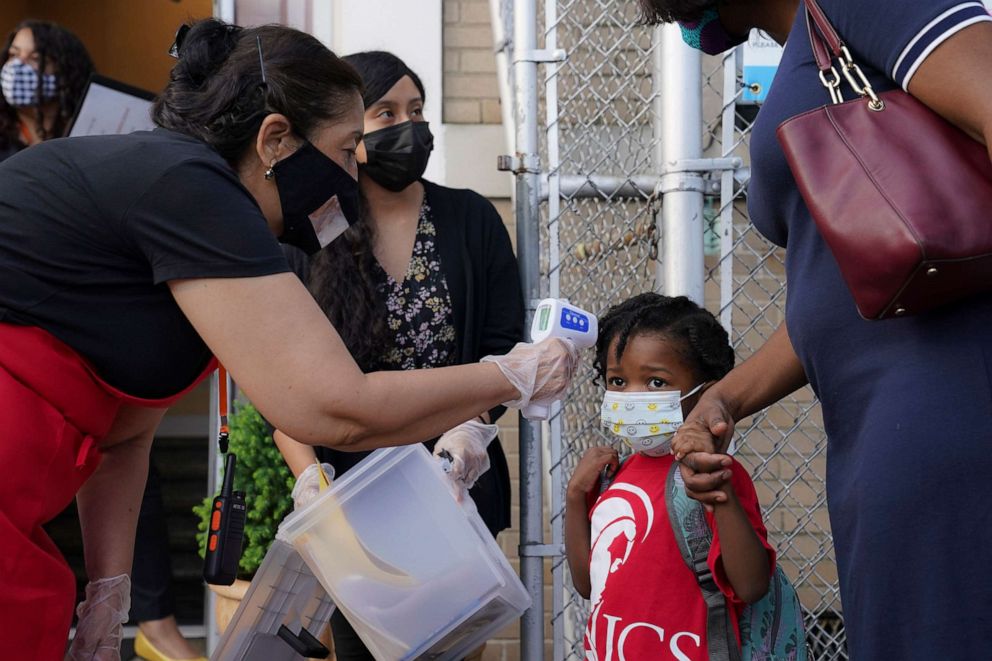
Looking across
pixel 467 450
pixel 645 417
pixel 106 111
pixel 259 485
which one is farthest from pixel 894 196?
pixel 106 111

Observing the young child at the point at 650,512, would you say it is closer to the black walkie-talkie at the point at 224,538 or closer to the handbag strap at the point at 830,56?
the black walkie-talkie at the point at 224,538

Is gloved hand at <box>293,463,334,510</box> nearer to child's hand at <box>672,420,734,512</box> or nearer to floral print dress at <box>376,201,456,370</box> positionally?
floral print dress at <box>376,201,456,370</box>

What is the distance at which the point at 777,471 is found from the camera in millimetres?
4633

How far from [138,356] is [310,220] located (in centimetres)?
53

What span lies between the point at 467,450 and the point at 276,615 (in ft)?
1.97

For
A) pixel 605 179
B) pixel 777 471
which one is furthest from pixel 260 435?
pixel 777 471

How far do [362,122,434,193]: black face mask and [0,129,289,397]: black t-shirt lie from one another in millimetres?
1313

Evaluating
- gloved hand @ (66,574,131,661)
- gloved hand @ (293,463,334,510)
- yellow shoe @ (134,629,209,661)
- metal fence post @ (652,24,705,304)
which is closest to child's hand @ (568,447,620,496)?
metal fence post @ (652,24,705,304)

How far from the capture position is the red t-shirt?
100 inches

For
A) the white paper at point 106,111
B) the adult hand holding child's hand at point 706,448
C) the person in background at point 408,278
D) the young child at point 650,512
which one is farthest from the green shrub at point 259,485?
the adult hand holding child's hand at point 706,448

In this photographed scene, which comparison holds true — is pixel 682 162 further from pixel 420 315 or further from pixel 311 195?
pixel 311 195

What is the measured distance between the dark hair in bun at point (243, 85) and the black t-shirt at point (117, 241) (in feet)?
0.70

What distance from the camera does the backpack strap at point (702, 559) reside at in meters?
2.53

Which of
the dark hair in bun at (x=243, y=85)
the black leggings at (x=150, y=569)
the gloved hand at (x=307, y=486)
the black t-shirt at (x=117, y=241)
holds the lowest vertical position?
the black leggings at (x=150, y=569)
